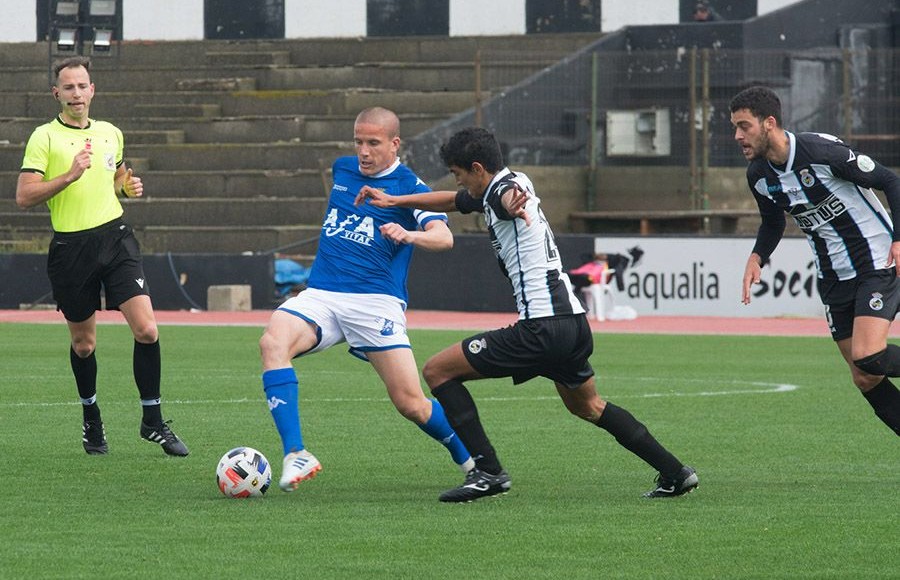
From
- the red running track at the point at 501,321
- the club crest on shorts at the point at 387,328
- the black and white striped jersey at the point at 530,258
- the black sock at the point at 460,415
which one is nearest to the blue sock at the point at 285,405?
the club crest on shorts at the point at 387,328

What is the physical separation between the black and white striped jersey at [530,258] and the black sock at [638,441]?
0.52m

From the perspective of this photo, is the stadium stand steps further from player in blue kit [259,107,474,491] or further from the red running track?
player in blue kit [259,107,474,491]

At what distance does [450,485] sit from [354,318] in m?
0.94

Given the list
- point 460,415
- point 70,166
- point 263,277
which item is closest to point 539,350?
point 460,415

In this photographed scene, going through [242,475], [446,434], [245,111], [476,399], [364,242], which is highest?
[245,111]

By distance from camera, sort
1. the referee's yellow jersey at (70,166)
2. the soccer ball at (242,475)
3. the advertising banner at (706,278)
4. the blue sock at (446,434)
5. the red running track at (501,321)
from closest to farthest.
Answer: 1. the soccer ball at (242,475)
2. the blue sock at (446,434)
3. the referee's yellow jersey at (70,166)
4. the red running track at (501,321)
5. the advertising banner at (706,278)

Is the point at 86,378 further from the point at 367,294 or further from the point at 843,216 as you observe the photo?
the point at 843,216

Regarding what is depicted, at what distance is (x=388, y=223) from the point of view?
795 centimetres

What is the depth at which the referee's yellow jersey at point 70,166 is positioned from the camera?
938cm

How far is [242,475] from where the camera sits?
768 cm

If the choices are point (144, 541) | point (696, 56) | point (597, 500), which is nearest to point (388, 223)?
point (597, 500)

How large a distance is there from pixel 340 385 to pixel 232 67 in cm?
2123

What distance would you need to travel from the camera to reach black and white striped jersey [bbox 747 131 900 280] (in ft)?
26.8

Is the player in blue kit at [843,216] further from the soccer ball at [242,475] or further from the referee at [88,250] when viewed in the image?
the referee at [88,250]
